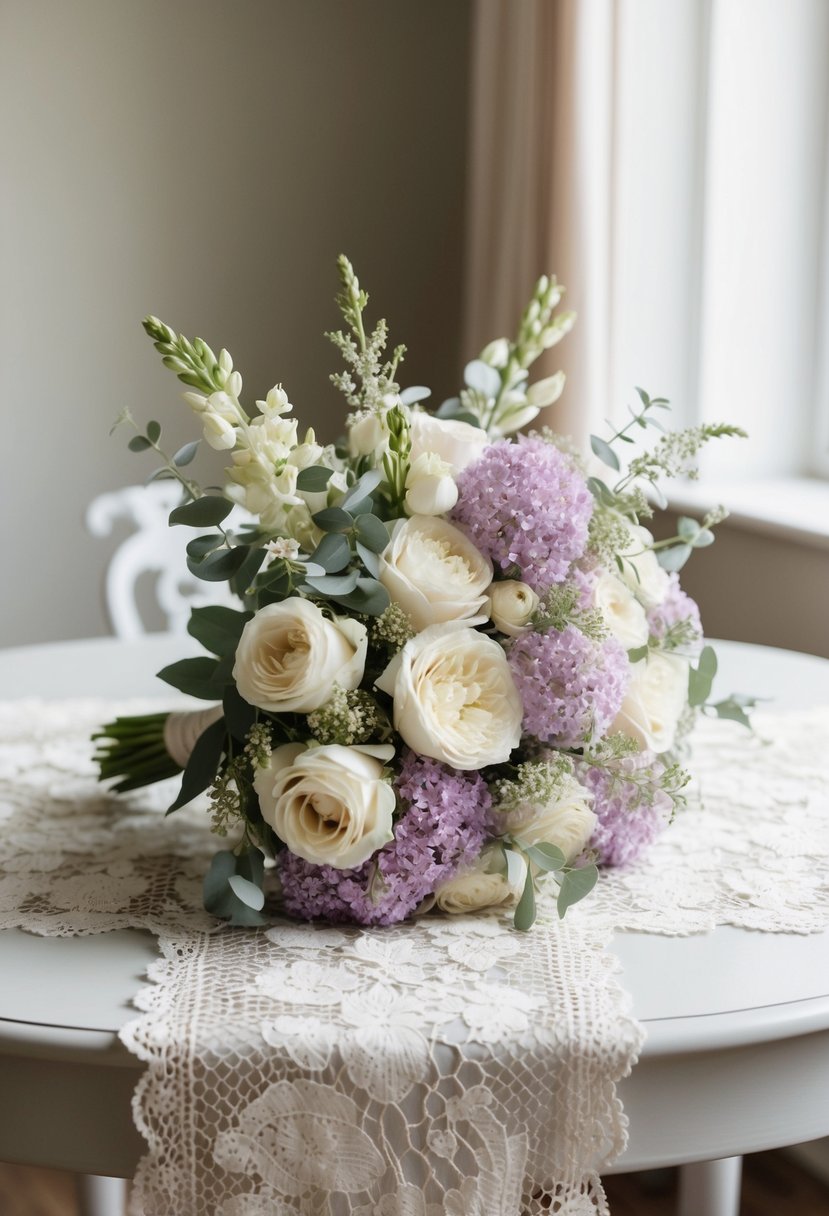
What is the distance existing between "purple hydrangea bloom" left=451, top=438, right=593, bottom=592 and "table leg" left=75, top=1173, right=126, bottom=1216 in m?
1.04

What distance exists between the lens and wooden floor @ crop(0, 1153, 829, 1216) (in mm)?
1939

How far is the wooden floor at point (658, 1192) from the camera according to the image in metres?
1.94

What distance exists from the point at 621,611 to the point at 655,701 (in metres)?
0.07

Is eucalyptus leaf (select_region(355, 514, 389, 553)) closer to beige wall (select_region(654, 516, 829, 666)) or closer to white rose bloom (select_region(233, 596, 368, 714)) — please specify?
white rose bloom (select_region(233, 596, 368, 714))

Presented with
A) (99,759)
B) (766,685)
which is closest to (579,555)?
(99,759)

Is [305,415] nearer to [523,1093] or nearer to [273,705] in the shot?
[273,705]

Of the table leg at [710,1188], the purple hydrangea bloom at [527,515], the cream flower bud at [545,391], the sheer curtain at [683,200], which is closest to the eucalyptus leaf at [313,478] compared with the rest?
the purple hydrangea bloom at [527,515]

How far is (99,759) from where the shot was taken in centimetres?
116

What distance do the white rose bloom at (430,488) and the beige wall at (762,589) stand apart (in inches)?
42.9

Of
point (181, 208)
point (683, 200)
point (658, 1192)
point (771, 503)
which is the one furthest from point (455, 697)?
point (181, 208)

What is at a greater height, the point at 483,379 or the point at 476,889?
the point at 483,379

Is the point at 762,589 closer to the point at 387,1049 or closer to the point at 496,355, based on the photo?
the point at 496,355

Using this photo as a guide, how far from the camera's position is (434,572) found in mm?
854

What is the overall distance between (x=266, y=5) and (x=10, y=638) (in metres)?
1.55
